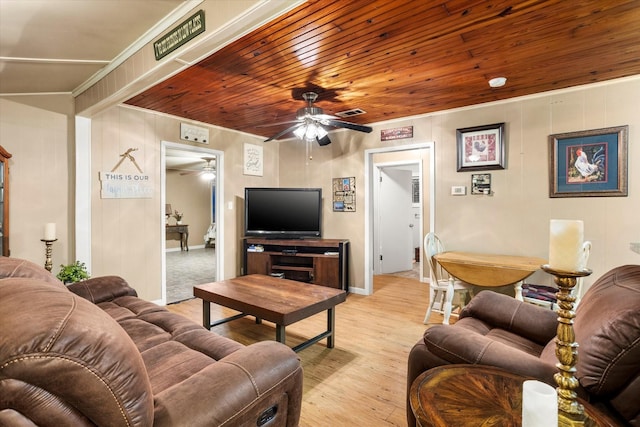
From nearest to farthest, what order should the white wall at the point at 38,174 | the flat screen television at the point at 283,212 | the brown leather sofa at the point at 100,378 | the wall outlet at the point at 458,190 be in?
the brown leather sofa at the point at 100,378, the white wall at the point at 38,174, the wall outlet at the point at 458,190, the flat screen television at the point at 283,212

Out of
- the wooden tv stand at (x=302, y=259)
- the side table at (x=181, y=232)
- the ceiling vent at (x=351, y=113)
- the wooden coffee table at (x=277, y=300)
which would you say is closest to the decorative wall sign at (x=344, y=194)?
the wooden tv stand at (x=302, y=259)

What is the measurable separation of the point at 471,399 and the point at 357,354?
1668 mm

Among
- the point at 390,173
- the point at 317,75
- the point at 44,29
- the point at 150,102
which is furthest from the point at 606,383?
the point at 390,173

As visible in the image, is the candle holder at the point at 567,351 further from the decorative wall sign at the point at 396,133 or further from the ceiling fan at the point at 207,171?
the ceiling fan at the point at 207,171

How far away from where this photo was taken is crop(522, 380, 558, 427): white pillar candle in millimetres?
786

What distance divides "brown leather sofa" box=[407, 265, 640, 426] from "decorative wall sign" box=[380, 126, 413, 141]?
8.86 feet

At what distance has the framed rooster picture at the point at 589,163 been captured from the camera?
287 cm

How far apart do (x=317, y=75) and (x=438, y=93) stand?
1308 mm

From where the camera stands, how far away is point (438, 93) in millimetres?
3225

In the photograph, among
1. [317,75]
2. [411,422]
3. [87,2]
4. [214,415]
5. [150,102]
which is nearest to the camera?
[214,415]

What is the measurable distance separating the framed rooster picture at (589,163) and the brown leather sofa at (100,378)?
3224 millimetres

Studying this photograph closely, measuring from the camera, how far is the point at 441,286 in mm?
3262

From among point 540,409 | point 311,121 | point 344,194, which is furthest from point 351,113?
point 540,409

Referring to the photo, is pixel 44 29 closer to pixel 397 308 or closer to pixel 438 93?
pixel 438 93
